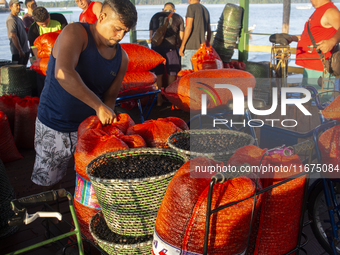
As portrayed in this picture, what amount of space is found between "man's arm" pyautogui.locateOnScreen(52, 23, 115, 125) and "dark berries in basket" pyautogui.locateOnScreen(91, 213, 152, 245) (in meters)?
0.49

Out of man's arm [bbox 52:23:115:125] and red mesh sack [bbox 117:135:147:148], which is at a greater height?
man's arm [bbox 52:23:115:125]

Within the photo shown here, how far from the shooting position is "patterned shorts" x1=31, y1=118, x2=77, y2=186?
1898 millimetres

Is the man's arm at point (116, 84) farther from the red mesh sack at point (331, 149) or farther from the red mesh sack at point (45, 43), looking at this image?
the red mesh sack at point (45, 43)

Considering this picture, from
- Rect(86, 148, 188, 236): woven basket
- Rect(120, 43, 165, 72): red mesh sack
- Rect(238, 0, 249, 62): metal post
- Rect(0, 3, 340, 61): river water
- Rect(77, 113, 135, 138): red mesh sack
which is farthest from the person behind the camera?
Rect(0, 3, 340, 61): river water

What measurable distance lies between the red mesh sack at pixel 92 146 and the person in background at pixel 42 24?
3003 mm

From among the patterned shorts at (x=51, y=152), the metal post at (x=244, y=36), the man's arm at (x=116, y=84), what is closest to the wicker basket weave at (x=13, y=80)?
the patterned shorts at (x=51, y=152)

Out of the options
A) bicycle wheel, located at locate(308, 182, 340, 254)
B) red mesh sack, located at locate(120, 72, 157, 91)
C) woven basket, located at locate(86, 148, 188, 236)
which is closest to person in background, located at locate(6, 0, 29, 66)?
red mesh sack, located at locate(120, 72, 157, 91)

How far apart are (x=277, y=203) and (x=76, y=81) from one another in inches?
44.6

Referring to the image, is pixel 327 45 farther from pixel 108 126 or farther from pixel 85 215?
pixel 85 215

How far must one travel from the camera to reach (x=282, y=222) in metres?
1.04

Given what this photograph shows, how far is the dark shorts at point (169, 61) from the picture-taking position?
5121 mm

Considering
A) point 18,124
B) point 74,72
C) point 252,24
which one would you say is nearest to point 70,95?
point 74,72

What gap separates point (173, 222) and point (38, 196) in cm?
41

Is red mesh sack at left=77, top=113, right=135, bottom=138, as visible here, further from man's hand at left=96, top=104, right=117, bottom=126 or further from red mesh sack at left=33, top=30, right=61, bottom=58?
red mesh sack at left=33, top=30, right=61, bottom=58
